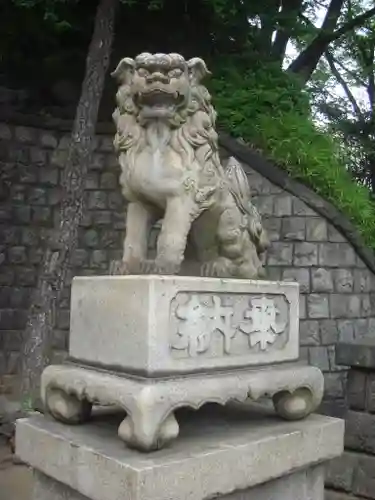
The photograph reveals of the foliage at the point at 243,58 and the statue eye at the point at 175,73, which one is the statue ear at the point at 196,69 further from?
the foliage at the point at 243,58

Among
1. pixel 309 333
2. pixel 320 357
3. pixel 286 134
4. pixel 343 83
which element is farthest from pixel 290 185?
pixel 343 83

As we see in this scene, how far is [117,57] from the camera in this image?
701 cm

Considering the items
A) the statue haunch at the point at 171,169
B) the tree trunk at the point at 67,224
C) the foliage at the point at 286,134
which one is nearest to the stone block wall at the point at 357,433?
the statue haunch at the point at 171,169

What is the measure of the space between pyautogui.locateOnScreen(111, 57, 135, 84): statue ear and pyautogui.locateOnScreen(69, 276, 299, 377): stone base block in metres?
0.74

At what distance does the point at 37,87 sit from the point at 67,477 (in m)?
5.99

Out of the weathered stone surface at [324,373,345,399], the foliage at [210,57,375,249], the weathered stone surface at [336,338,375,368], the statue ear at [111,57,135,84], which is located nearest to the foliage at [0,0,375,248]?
the foliage at [210,57,375,249]

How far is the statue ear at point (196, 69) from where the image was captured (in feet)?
6.72

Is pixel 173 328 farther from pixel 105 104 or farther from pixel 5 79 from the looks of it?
pixel 5 79

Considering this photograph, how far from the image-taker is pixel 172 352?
1.73 metres

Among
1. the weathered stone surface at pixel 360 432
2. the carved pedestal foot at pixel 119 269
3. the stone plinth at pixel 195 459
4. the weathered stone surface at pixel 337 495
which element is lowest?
the weathered stone surface at pixel 337 495

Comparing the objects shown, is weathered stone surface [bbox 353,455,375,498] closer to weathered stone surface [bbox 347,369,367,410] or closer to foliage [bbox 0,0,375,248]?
weathered stone surface [bbox 347,369,367,410]

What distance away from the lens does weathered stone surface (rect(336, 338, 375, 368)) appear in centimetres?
304

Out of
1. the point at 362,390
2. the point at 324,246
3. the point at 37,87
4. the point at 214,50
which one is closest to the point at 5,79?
the point at 37,87

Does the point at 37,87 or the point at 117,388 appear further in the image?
the point at 37,87
